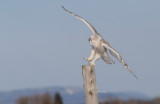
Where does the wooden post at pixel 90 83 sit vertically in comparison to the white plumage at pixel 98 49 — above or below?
below

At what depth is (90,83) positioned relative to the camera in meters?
13.2

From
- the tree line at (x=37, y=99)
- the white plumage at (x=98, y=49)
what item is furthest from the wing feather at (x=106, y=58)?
the tree line at (x=37, y=99)

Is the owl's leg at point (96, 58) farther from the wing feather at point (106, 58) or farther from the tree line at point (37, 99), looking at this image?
the tree line at point (37, 99)

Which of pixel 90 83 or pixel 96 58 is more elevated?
pixel 96 58

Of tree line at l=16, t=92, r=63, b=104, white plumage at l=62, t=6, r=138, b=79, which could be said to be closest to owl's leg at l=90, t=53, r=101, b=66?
white plumage at l=62, t=6, r=138, b=79

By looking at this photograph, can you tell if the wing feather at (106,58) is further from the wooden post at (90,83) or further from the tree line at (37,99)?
the tree line at (37,99)

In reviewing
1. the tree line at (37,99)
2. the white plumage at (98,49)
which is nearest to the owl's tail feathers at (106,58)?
the white plumage at (98,49)

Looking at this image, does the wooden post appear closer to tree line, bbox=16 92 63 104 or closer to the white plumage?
the white plumage

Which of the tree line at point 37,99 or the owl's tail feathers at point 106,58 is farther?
the tree line at point 37,99

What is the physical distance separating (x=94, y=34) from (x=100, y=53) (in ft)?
1.71

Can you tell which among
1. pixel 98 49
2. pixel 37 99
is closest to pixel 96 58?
pixel 98 49

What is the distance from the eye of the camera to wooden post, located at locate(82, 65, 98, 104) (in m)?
13.1

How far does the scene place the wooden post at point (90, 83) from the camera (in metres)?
13.1

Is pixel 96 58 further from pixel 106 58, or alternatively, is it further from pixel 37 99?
pixel 37 99
